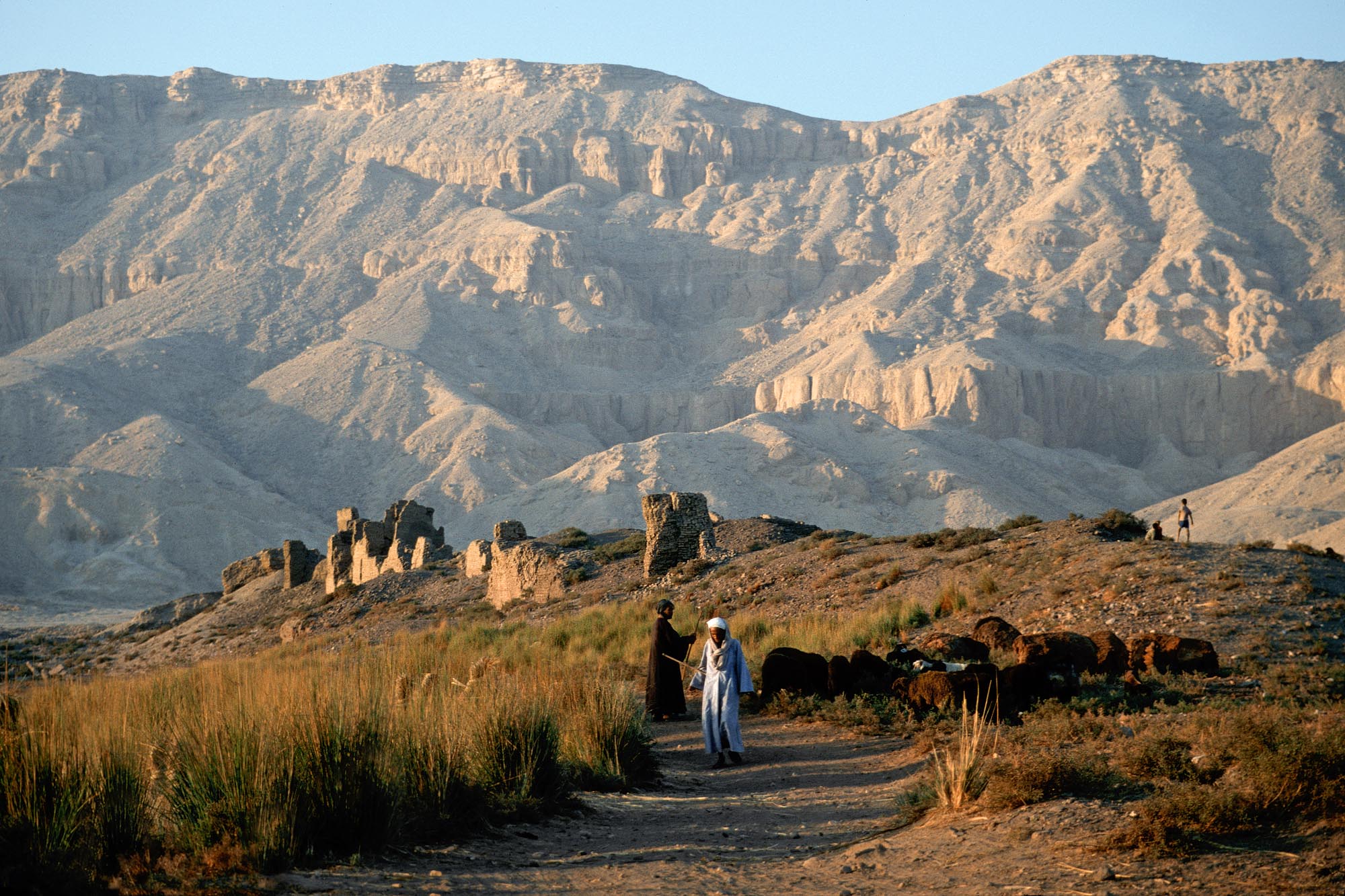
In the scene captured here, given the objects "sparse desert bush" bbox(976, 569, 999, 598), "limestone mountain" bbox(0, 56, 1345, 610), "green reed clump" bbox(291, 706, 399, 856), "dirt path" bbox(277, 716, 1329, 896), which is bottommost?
"dirt path" bbox(277, 716, 1329, 896)

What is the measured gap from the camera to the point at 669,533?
26.9m

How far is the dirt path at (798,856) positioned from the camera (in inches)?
251

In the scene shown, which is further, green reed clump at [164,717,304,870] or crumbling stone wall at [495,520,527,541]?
crumbling stone wall at [495,520,527,541]

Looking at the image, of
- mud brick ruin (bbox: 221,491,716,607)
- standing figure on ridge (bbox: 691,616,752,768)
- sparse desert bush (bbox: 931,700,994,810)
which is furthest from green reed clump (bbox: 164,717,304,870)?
mud brick ruin (bbox: 221,491,716,607)

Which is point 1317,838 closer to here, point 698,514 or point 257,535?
point 698,514

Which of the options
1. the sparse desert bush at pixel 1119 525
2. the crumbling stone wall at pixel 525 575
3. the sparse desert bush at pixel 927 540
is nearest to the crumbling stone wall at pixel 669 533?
the crumbling stone wall at pixel 525 575

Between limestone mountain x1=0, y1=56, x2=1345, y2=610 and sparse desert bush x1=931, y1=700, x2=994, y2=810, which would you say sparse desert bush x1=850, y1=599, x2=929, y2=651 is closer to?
sparse desert bush x1=931, y1=700, x2=994, y2=810

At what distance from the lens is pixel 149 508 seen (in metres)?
67.1

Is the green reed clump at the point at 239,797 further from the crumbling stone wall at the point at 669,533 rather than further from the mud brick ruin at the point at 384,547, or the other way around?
the mud brick ruin at the point at 384,547

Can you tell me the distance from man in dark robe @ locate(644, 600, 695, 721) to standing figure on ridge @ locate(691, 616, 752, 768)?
137 cm

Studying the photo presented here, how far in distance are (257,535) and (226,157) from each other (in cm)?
7453

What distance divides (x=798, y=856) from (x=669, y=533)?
19458 millimetres

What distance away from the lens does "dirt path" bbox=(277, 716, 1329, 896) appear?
251 inches

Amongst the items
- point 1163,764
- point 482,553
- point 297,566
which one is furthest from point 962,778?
point 297,566
